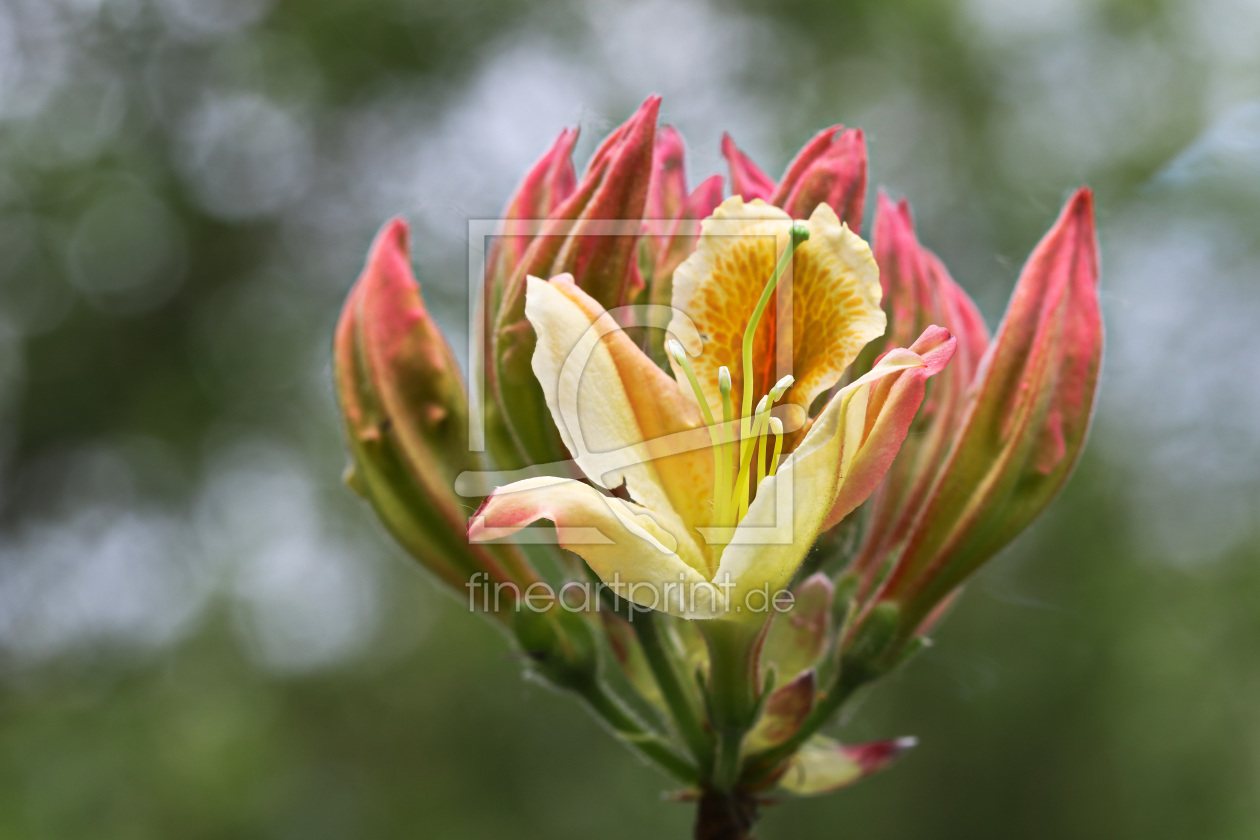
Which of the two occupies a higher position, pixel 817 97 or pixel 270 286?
pixel 817 97

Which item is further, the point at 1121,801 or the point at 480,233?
the point at 1121,801

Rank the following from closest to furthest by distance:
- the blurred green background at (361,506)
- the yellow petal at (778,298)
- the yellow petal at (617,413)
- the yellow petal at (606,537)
Result: 1. the yellow petal at (606,537)
2. the yellow petal at (617,413)
3. the yellow petal at (778,298)
4. the blurred green background at (361,506)

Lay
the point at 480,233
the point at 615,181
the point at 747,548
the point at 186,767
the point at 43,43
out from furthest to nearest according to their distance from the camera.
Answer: the point at 43,43 → the point at 186,767 → the point at 480,233 → the point at 615,181 → the point at 747,548

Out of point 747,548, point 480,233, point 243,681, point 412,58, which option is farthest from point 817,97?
point 747,548

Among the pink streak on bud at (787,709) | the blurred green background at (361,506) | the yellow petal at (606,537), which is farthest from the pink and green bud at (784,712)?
the blurred green background at (361,506)

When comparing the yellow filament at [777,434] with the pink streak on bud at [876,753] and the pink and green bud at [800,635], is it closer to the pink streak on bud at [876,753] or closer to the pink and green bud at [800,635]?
the pink and green bud at [800,635]

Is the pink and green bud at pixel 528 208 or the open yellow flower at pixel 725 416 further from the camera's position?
the pink and green bud at pixel 528 208

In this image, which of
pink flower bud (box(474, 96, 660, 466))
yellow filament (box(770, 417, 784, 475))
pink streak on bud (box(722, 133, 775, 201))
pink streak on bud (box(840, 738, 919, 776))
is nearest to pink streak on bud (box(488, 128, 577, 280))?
pink flower bud (box(474, 96, 660, 466))

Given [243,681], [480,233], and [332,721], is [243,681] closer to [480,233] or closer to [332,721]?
[332,721]
